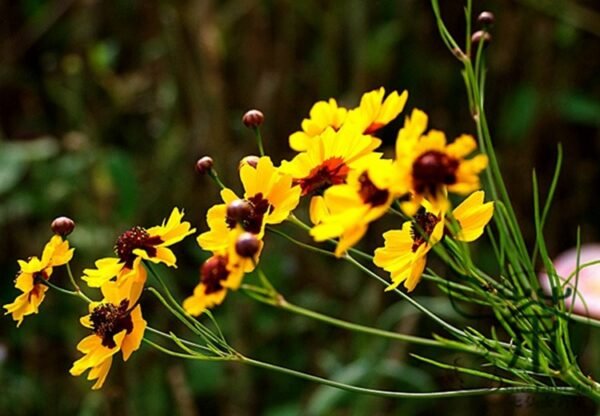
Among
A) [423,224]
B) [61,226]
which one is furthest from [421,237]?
[61,226]

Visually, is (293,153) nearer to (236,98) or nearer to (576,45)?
(236,98)

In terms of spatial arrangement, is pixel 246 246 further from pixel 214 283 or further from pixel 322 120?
pixel 322 120

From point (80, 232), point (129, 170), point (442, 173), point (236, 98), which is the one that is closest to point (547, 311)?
point (442, 173)

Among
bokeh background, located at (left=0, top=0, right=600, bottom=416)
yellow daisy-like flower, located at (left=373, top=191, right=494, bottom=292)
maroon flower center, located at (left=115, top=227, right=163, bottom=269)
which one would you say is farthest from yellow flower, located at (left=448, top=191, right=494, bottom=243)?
bokeh background, located at (left=0, top=0, right=600, bottom=416)

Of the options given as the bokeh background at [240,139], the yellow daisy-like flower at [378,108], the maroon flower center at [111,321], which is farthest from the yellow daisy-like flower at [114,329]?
the bokeh background at [240,139]

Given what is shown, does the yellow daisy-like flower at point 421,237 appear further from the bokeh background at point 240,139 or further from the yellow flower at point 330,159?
the bokeh background at point 240,139

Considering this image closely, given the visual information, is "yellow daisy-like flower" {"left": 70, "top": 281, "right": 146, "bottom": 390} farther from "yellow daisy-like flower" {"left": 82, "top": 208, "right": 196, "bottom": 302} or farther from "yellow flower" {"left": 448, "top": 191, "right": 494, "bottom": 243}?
"yellow flower" {"left": 448, "top": 191, "right": 494, "bottom": 243}

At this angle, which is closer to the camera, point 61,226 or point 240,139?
point 61,226

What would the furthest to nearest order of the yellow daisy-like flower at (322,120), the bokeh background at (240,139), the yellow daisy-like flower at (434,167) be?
the bokeh background at (240,139) < the yellow daisy-like flower at (322,120) < the yellow daisy-like flower at (434,167)
